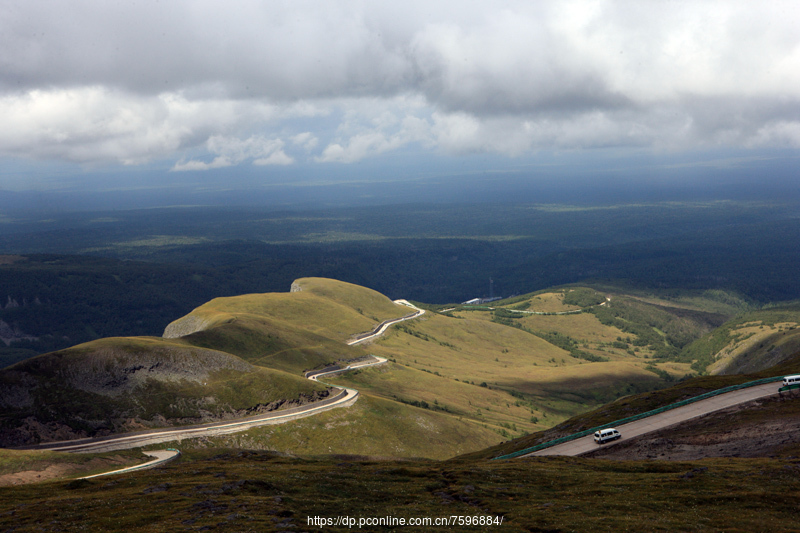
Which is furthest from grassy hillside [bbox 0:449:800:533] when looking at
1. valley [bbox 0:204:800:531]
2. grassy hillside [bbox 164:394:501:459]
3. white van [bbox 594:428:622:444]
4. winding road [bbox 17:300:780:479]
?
grassy hillside [bbox 164:394:501:459]

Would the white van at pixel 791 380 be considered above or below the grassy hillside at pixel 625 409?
above

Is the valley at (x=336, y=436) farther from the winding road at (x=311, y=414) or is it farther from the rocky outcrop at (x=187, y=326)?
the rocky outcrop at (x=187, y=326)

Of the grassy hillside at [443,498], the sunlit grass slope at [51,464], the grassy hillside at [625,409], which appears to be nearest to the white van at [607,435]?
the grassy hillside at [443,498]

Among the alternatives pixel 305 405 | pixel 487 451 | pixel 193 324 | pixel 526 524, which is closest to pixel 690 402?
pixel 487 451

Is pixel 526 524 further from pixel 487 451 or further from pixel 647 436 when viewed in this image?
pixel 487 451

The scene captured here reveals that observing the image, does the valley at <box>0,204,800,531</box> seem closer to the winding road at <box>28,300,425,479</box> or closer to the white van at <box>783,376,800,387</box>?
the winding road at <box>28,300,425,479</box>

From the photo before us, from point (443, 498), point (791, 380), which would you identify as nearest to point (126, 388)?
point (443, 498)
